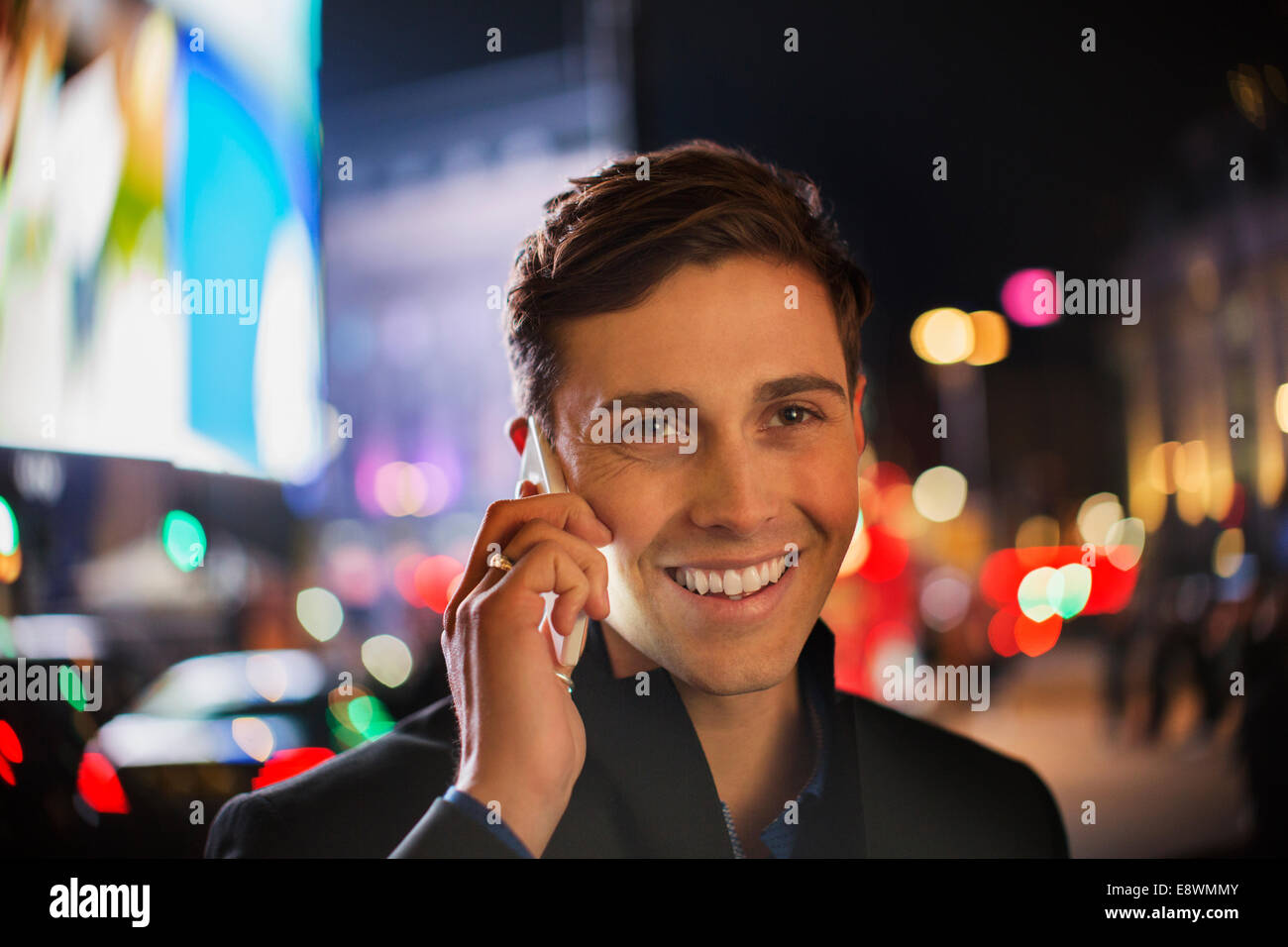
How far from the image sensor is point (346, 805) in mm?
1716

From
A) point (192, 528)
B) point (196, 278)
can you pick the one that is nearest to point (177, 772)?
point (192, 528)

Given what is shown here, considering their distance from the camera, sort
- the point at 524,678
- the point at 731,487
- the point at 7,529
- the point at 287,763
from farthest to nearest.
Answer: the point at 287,763 → the point at 7,529 → the point at 731,487 → the point at 524,678

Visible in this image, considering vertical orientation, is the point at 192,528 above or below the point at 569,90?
below

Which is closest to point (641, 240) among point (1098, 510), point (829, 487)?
point (829, 487)

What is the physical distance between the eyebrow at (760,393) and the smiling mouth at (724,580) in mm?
300

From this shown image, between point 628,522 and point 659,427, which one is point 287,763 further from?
point 659,427

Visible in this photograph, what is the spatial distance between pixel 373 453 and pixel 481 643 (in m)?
2.51

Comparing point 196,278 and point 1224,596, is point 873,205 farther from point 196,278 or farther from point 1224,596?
point 1224,596

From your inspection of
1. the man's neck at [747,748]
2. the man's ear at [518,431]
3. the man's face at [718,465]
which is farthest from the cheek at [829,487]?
the man's ear at [518,431]

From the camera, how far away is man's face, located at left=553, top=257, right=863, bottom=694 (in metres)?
1.57

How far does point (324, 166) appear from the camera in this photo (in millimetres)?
2443

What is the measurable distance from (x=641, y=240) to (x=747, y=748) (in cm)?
100
